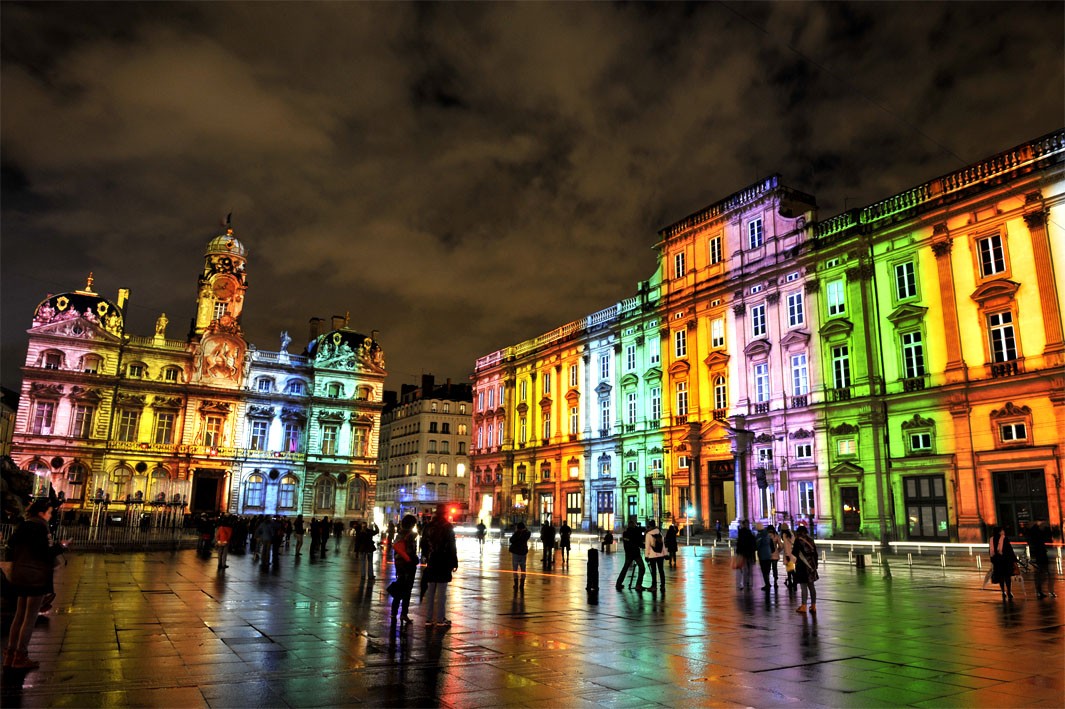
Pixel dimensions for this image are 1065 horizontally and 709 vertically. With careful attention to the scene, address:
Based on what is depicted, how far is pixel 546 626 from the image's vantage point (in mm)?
12273

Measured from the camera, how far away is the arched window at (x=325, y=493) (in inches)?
2854

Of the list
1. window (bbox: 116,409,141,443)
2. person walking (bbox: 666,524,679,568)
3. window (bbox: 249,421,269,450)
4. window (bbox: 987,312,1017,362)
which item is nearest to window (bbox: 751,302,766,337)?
window (bbox: 987,312,1017,362)

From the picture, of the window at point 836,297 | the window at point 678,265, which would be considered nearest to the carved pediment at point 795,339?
the window at point 836,297

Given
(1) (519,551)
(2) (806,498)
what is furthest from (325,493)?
(1) (519,551)

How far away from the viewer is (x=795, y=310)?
4450cm

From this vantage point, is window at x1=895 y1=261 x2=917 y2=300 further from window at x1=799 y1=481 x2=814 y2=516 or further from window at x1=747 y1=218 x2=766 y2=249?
window at x1=799 y1=481 x2=814 y2=516

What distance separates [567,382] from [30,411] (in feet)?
150

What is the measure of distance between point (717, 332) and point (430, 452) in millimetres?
52146

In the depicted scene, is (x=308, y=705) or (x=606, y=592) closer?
(x=308, y=705)

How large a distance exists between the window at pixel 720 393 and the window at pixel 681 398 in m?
2.53

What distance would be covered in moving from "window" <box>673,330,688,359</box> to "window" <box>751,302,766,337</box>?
5.68 metres

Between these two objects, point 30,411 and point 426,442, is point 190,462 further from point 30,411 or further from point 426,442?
point 426,442

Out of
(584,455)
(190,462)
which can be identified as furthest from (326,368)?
(584,455)

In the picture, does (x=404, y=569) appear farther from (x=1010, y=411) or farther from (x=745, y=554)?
(x=1010, y=411)
